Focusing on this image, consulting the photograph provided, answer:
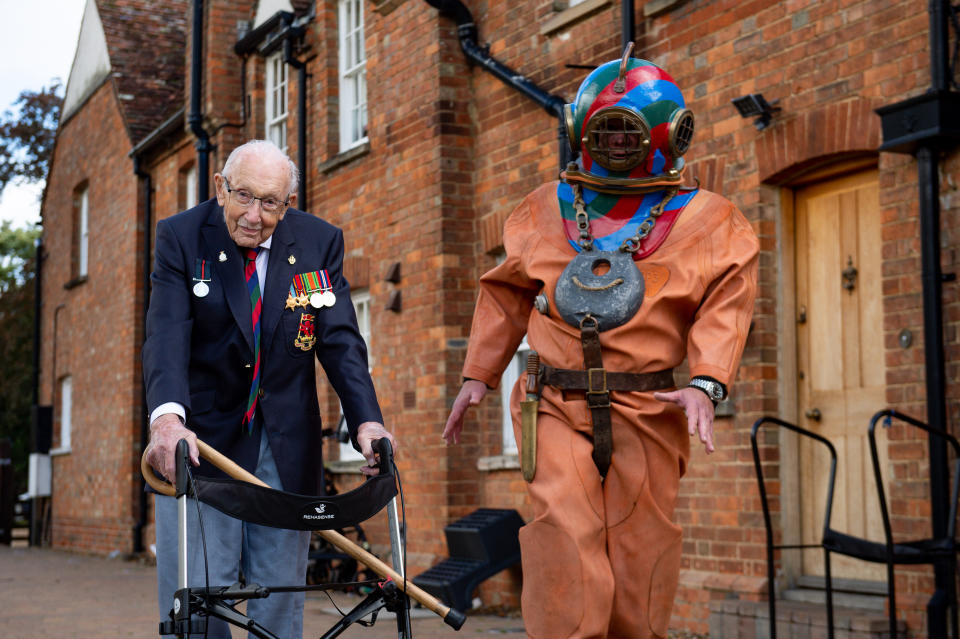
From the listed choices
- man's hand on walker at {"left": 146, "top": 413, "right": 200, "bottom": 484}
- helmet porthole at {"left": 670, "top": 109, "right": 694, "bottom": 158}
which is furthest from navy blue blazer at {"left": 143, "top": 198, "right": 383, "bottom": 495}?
helmet porthole at {"left": 670, "top": 109, "right": 694, "bottom": 158}

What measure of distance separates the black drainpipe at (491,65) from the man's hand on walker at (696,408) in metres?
5.58

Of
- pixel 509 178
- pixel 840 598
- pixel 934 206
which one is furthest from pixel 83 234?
pixel 934 206

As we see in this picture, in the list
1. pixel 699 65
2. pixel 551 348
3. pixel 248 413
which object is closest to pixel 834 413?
pixel 699 65

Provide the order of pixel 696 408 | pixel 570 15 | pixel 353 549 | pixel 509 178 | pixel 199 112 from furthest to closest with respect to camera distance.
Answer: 1. pixel 199 112
2. pixel 509 178
3. pixel 570 15
4. pixel 696 408
5. pixel 353 549

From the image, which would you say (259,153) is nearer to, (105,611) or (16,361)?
(105,611)

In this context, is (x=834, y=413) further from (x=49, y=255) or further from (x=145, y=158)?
(x=49, y=255)

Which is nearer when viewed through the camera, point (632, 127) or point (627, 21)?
point (632, 127)

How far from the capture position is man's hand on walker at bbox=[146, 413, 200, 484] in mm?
3738

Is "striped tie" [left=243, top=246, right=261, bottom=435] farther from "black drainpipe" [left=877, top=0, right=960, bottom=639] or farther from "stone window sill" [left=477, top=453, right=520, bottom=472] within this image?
"stone window sill" [left=477, top=453, right=520, bottom=472]

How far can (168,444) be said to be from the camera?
3.76m

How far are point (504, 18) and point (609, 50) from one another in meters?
1.69

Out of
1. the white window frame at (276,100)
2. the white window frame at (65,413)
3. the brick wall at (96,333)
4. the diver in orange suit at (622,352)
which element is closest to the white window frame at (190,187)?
the brick wall at (96,333)

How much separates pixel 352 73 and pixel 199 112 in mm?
3906

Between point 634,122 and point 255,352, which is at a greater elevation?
point 634,122
